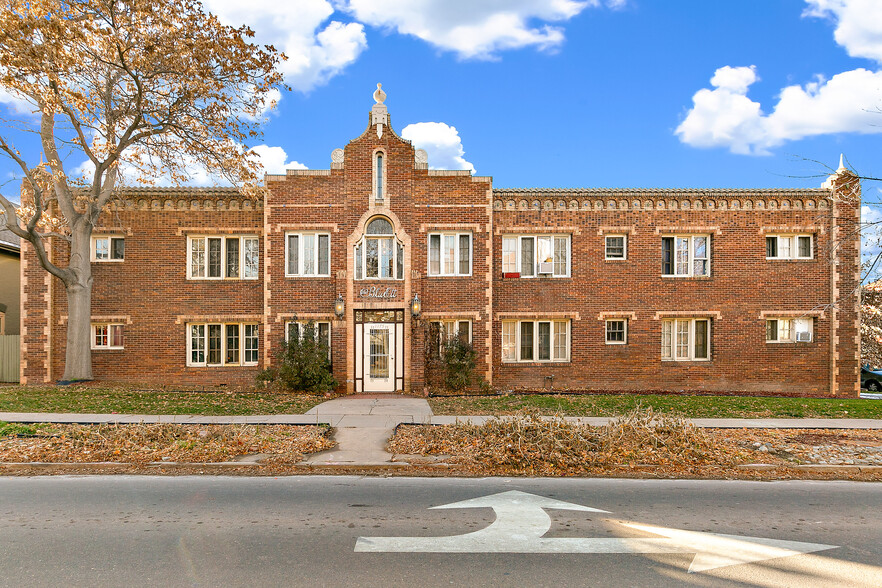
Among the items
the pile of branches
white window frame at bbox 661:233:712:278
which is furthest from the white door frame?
white window frame at bbox 661:233:712:278

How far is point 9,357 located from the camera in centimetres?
1889

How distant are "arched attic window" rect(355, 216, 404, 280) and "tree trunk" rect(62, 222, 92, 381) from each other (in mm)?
8376

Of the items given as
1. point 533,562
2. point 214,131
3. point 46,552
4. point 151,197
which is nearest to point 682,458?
point 533,562

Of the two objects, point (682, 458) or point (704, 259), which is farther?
point (704, 259)

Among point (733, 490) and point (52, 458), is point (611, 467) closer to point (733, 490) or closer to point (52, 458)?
point (733, 490)

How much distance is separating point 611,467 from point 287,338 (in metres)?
11.3

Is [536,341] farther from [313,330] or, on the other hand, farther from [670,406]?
[313,330]

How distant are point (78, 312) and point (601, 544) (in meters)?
17.0

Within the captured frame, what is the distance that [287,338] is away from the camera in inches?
661

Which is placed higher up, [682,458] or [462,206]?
[462,206]

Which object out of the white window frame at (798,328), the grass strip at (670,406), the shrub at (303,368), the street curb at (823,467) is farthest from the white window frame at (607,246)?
the street curb at (823,467)

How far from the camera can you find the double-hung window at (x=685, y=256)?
60.2 feet

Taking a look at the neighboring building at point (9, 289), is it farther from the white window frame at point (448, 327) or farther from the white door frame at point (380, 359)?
the white window frame at point (448, 327)

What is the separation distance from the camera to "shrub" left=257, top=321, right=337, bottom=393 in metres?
15.7
